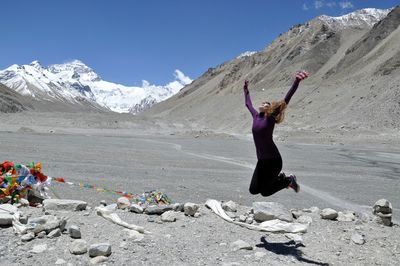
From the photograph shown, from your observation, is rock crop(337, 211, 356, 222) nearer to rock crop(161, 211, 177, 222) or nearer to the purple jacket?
the purple jacket

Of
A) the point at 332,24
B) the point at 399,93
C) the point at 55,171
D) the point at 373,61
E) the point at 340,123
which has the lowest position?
the point at 55,171

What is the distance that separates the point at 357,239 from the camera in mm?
6691

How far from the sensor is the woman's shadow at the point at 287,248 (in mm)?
5961

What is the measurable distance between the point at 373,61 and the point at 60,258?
6903 centimetres

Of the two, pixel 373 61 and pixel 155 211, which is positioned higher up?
pixel 373 61

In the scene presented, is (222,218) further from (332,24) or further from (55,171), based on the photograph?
(332,24)

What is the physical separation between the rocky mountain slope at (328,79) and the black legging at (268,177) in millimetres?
39083

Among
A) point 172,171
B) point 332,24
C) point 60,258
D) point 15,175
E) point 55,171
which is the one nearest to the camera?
point 60,258

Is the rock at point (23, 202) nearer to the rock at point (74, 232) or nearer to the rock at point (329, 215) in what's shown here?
the rock at point (74, 232)

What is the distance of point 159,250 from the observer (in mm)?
5879

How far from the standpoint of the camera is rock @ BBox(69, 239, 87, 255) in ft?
18.3

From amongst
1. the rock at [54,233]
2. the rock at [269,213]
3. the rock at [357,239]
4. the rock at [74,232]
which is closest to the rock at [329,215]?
the rock at [269,213]

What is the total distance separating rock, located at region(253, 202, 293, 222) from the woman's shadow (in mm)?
935

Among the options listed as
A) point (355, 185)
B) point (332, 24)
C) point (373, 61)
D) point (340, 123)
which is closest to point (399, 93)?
point (340, 123)
